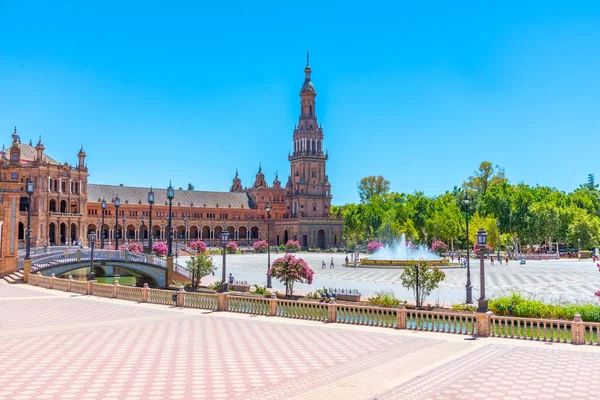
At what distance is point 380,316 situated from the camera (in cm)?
2216

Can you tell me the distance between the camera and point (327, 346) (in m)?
17.4

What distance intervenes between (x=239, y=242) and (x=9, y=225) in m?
85.3

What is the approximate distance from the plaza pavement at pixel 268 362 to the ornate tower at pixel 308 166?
108073 mm

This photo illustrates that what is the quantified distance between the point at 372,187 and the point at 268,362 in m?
136

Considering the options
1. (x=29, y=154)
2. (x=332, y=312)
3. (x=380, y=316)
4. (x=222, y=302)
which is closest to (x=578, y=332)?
(x=380, y=316)

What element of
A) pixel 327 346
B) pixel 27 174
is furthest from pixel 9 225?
pixel 27 174

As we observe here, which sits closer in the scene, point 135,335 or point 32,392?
point 32,392

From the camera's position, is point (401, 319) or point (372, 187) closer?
point (401, 319)

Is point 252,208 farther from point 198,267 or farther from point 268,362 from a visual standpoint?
point 268,362

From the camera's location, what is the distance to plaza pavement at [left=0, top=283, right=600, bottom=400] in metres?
12.4

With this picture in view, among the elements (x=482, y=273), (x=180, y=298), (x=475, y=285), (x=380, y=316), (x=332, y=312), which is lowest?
(x=475, y=285)

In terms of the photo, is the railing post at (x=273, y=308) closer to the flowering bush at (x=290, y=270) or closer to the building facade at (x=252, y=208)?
the flowering bush at (x=290, y=270)

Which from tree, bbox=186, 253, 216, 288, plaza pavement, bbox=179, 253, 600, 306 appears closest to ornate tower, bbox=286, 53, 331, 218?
plaza pavement, bbox=179, 253, 600, 306

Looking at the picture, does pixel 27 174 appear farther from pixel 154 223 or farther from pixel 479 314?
pixel 479 314
